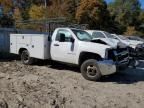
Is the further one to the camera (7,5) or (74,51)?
(7,5)

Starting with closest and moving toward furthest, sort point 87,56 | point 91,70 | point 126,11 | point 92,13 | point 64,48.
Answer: point 91,70
point 87,56
point 64,48
point 92,13
point 126,11

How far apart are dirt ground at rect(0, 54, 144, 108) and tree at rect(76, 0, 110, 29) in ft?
114

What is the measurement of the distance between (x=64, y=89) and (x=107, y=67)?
6.70 feet

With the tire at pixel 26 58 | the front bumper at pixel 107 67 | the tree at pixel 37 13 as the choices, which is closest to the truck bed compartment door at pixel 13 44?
the tire at pixel 26 58

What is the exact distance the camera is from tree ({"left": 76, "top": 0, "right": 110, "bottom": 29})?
4858cm

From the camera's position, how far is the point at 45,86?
10734 mm

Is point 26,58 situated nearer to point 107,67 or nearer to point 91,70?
point 91,70

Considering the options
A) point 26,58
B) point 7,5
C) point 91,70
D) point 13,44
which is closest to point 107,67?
point 91,70

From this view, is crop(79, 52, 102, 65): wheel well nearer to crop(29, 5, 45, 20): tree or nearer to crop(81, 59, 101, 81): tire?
crop(81, 59, 101, 81): tire

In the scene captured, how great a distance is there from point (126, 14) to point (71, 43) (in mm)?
54036

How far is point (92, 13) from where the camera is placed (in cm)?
5000

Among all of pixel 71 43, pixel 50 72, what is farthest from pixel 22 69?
pixel 71 43

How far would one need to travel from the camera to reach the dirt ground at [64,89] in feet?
30.2

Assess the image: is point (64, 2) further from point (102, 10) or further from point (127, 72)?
point (127, 72)
